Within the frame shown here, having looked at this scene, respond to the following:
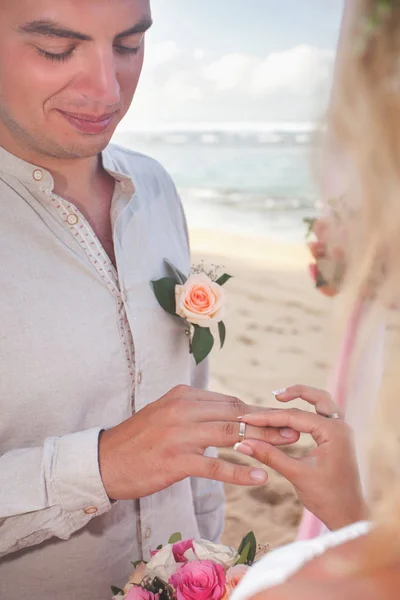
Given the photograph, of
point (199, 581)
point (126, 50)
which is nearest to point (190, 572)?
point (199, 581)

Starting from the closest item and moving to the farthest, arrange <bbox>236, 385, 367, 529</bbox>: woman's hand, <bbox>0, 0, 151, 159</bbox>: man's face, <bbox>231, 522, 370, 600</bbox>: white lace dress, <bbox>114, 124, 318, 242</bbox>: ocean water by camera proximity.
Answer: <bbox>231, 522, 370, 600</bbox>: white lace dress < <bbox>236, 385, 367, 529</bbox>: woman's hand < <bbox>0, 0, 151, 159</bbox>: man's face < <bbox>114, 124, 318, 242</bbox>: ocean water

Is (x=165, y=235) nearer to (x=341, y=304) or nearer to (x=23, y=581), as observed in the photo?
(x=23, y=581)

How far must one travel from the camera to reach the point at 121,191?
6.47 ft

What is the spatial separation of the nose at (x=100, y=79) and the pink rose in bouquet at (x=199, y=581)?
1.08m

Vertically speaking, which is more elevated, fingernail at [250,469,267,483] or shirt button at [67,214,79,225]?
shirt button at [67,214,79,225]

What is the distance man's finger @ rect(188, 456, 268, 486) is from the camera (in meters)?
1.45

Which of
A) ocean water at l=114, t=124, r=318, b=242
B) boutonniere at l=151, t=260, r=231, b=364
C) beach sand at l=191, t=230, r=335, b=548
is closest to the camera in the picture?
boutonniere at l=151, t=260, r=231, b=364

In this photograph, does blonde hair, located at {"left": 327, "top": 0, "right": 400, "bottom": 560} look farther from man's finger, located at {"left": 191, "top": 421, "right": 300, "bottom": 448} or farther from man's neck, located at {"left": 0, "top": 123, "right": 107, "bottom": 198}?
man's neck, located at {"left": 0, "top": 123, "right": 107, "bottom": 198}

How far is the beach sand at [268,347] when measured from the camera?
11.8ft

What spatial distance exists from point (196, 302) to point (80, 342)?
35cm

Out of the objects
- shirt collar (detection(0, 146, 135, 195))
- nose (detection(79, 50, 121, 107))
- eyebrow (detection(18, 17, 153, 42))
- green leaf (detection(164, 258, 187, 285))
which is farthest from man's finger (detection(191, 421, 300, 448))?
eyebrow (detection(18, 17, 153, 42))

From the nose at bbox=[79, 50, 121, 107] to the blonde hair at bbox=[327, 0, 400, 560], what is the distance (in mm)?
1091

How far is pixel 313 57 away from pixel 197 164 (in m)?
19.9

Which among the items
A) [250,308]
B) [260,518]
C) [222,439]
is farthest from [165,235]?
[250,308]
